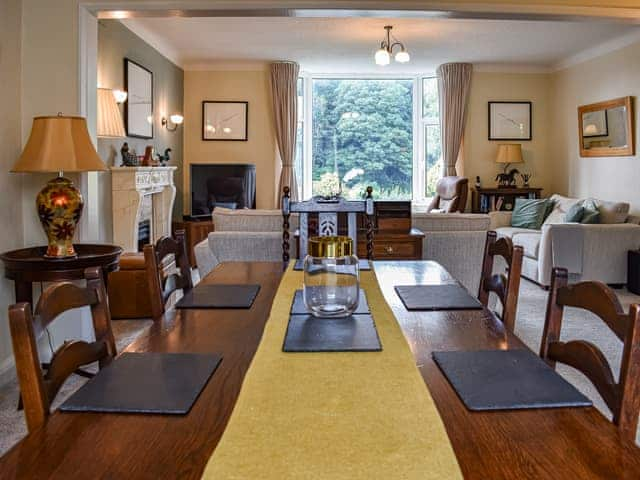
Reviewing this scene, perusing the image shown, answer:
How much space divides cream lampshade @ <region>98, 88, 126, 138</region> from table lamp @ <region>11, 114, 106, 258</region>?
1618 mm

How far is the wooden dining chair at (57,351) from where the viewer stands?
1.14 metres

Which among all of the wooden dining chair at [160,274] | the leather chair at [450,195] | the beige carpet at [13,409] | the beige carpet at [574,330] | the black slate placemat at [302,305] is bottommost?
the beige carpet at [13,409]

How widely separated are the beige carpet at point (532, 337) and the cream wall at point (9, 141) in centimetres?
37

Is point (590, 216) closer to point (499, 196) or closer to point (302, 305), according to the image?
point (499, 196)

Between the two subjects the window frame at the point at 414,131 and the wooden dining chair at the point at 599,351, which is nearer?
the wooden dining chair at the point at 599,351

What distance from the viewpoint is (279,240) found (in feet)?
14.4

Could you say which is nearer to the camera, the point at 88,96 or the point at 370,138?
the point at 88,96

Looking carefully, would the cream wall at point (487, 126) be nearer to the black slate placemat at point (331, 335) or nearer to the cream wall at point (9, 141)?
the cream wall at point (9, 141)

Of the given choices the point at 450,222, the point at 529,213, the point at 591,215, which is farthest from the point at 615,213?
the point at 450,222

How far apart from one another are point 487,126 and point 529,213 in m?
1.78

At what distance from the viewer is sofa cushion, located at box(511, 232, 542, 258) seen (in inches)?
246

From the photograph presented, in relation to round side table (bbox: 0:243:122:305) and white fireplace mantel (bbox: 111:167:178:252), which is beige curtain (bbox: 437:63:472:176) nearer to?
white fireplace mantel (bbox: 111:167:178:252)

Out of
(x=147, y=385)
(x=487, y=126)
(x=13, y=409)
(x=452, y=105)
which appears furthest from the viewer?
(x=487, y=126)

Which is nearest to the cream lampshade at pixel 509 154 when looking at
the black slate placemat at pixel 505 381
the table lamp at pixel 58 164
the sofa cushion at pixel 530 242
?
the sofa cushion at pixel 530 242
